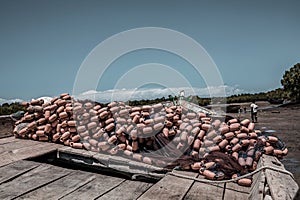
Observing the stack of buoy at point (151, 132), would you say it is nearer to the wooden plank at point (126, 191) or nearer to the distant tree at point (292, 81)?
the wooden plank at point (126, 191)

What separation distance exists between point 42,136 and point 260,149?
9.28 feet

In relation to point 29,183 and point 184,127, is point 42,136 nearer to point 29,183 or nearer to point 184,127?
point 29,183

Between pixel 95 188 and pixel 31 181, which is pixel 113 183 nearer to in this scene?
pixel 95 188

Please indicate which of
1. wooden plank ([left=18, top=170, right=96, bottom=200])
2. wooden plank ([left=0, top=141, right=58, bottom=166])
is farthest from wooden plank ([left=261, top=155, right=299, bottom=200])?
wooden plank ([left=0, top=141, right=58, bottom=166])

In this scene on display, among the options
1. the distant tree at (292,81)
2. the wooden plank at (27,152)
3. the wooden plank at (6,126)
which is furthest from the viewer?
the distant tree at (292,81)

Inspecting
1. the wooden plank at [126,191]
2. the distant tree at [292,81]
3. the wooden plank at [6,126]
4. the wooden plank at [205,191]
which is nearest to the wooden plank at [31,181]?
the wooden plank at [126,191]

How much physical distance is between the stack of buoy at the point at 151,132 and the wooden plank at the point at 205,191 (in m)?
0.13

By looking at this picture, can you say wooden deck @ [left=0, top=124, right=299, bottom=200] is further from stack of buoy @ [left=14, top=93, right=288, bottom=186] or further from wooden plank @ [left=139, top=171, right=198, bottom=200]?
stack of buoy @ [left=14, top=93, right=288, bottom=186]

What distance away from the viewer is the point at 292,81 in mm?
31828

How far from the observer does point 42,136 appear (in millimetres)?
3721

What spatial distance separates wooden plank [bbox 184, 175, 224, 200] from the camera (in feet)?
6.38

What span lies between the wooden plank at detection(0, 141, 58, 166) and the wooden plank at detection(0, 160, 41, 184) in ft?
0.45

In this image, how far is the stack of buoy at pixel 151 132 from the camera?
103 inches

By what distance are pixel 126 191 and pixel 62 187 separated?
548mm
